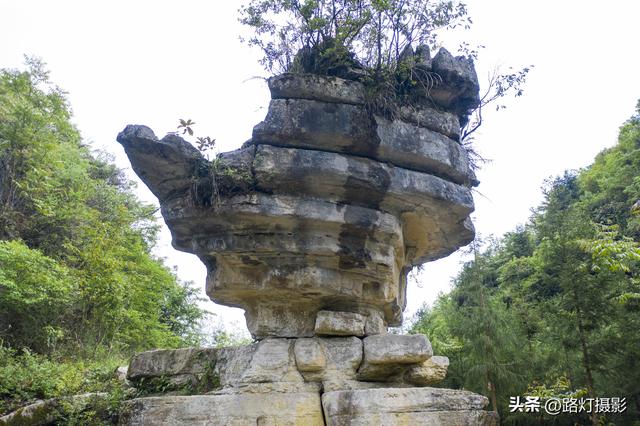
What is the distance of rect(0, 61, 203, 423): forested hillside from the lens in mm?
10327

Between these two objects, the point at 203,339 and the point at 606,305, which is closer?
the point at 606,305

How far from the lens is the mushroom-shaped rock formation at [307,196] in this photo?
18.8 ft

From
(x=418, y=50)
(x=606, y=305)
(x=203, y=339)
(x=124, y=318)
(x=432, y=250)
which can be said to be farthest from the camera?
(x=203, y=339)

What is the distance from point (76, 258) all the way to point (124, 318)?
2.37 metres

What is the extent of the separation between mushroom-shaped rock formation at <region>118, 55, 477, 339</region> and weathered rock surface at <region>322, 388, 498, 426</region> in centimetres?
104

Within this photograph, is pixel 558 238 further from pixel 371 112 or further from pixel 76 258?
pixel 76 258

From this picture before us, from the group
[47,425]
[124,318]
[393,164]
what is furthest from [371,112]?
[124,318]

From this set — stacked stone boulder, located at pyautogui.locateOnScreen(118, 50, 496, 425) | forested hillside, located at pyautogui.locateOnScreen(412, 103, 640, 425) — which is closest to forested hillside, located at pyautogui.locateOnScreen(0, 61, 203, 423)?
stacked stone boulder, located at pyautogui.locateOnScreen(118, 50, 496, 425)

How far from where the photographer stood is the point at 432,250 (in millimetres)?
7223

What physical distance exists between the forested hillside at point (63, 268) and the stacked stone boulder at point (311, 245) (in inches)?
86.3

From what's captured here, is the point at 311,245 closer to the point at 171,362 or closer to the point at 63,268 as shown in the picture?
the point at 171,362

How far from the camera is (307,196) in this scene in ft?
19.3

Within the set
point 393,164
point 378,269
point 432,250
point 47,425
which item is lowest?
point 47,425

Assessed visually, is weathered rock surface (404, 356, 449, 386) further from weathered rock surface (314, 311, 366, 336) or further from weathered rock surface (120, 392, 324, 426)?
weathered rock surface (120, 392, 324, 426)
